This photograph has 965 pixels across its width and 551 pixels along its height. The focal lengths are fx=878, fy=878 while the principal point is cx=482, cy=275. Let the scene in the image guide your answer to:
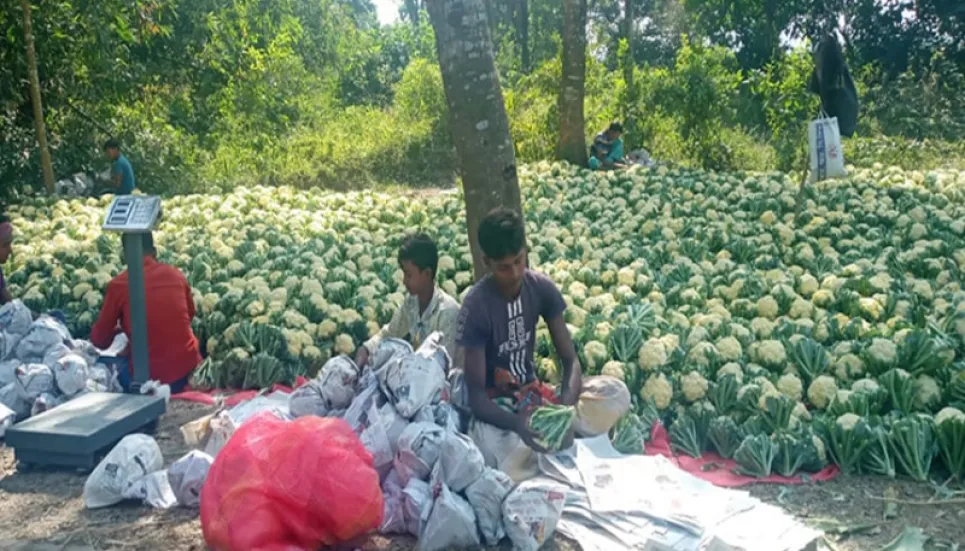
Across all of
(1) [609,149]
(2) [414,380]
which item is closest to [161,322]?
(2) [414,380]

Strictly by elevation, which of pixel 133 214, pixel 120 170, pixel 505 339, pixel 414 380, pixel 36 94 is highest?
pixel 36 94

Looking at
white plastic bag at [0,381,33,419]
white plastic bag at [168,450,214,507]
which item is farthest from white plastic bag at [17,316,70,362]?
white plastic bag at [168,450,214,507]

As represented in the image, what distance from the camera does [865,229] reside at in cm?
703

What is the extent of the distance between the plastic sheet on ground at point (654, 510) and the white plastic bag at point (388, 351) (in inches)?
29.9

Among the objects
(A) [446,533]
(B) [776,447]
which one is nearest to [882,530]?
(B) [776,447]

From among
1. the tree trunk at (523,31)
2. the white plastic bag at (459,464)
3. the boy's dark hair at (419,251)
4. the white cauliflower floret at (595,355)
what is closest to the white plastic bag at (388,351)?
the boy's dark hair at (419,251)

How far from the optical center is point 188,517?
338 centimetres

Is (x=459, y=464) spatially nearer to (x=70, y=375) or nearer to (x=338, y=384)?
(x=338, y=384)

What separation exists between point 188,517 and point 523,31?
1081 inches

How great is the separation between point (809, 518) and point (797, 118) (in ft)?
45.2

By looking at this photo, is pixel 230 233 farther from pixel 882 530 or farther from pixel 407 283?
pixel 882 530

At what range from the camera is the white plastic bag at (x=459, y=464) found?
10.7ft

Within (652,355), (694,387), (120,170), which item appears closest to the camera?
(694,387)

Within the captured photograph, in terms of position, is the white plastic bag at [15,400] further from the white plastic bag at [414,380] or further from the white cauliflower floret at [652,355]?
the white cauliflower floret at [652,355]
